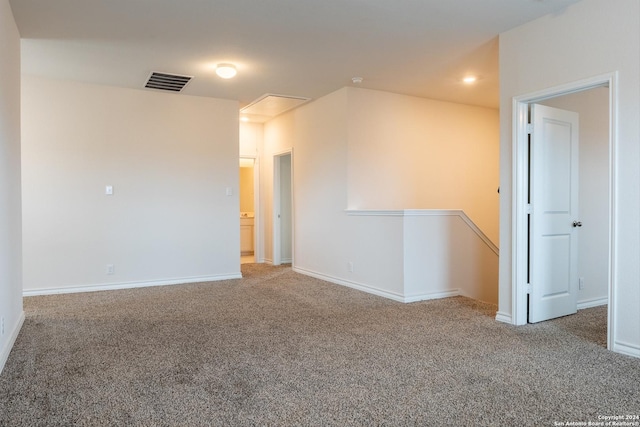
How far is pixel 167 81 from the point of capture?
16.7 feet

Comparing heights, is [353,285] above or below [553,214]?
below

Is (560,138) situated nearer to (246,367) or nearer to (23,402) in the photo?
(246,367)

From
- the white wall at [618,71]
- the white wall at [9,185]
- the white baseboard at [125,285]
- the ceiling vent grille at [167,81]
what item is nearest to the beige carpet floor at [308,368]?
the white wall at [9,185]

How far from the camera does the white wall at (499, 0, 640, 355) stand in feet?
9.19

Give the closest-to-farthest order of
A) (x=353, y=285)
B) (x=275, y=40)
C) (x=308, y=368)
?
(x=308, y=368) < (x=275, y=40) < (x=353, y=285)

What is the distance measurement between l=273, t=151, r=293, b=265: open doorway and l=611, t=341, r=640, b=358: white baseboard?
5029mm

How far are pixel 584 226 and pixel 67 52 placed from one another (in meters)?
5.27

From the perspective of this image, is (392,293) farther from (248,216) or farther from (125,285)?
(248,216)

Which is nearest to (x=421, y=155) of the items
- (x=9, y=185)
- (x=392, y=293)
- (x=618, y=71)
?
(x=392, y=293)

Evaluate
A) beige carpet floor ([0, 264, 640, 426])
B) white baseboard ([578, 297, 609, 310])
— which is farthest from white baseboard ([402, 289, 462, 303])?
white baseboard ([578, 297, 609, 310])

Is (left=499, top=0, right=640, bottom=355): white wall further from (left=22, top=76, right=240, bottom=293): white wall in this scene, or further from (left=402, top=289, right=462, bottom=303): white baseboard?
(left=22, top=76, right=240, bottom=293): white wall

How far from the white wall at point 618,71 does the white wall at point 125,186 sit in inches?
156

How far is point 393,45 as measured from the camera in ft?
13.2

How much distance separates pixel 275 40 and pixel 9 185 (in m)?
2.41
